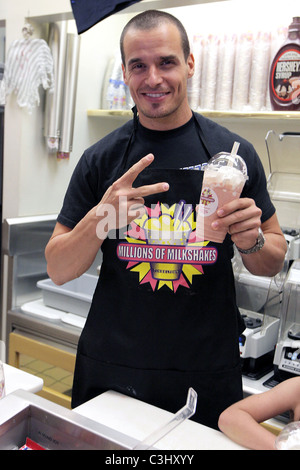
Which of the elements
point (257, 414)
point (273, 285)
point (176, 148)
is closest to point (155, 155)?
point (176, 148)

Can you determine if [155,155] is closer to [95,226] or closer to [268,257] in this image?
[95,226]

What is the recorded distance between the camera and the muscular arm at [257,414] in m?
1.06

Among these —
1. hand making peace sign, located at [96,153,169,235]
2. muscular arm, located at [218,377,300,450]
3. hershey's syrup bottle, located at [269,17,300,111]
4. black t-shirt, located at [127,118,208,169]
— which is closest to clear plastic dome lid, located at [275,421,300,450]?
muscular arm, located at [218,377,300,450]

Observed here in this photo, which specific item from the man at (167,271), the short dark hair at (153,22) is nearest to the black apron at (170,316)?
the man at (167,271)

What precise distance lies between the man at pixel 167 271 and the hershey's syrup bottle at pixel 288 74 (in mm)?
878

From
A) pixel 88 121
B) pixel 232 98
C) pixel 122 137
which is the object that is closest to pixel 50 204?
pixel 88 121

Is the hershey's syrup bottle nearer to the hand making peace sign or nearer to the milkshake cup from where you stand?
the milkshake cup

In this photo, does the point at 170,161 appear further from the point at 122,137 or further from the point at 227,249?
the point at 227,249

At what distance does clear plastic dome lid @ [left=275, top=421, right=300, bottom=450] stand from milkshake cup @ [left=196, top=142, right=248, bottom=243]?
493mm

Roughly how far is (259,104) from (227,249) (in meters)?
1.17

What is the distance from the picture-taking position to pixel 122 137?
156 cm

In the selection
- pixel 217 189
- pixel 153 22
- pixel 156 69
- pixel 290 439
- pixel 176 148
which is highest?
pixel 153 22

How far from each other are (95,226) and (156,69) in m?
0.50

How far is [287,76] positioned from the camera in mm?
2229
